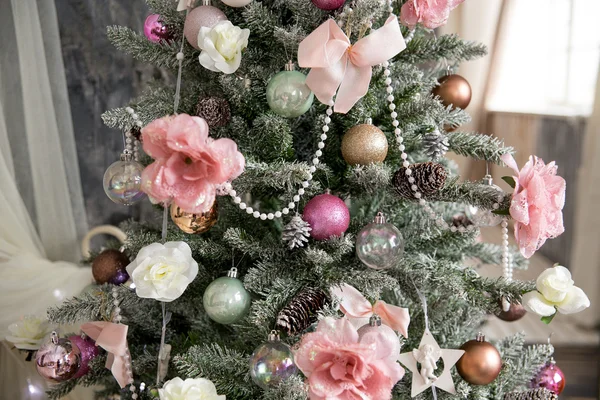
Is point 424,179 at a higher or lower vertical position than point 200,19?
lower

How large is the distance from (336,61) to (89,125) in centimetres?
84

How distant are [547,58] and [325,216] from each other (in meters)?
1.34

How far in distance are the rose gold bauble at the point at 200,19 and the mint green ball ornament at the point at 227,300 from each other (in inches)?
13.0

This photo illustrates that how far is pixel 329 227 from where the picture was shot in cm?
66

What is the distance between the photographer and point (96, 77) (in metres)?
1.21

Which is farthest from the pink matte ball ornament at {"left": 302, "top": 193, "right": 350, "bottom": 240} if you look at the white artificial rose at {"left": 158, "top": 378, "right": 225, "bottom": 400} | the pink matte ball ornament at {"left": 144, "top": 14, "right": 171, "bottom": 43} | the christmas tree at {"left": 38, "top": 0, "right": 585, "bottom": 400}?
the pink matte ball ornament at {"left": 144, "top": 14, "right": 171, "bottom": 43}

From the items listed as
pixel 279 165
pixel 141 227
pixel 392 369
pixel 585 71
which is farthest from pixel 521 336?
pixel 585 71

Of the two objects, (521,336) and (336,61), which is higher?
(336,61)

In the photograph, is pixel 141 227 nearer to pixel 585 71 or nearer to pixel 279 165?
pixel 279 165

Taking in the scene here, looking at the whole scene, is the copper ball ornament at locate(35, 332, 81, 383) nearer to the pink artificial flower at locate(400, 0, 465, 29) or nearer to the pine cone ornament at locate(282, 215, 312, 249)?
the pine cone ornament at locate(282, 215, 312, 249)

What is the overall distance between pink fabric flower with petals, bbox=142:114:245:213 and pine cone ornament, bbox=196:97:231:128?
0.15 meters

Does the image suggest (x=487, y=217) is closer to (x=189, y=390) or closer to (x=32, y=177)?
(x=189, y=390)

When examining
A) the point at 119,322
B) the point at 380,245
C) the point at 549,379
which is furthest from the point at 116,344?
the point at 549,379

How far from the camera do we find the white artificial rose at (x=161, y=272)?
61cm
